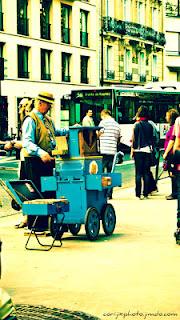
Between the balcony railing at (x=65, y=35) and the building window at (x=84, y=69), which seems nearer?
the balcony railing at (x=65, y=35)

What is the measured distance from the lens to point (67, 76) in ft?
171

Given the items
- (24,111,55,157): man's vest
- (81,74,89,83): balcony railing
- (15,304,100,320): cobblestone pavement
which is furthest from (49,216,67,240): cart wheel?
(81,74,89,83): balcony railing

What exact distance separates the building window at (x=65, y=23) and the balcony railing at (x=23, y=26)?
163 inches

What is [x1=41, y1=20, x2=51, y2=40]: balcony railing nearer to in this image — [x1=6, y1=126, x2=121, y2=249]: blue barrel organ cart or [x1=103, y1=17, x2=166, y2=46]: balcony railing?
[x1=103, y1=17, x2=166, y2=46]: balcony railing

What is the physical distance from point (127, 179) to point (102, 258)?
41.3 ft

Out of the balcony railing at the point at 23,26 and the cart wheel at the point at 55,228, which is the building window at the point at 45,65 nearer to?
the balcony railing at the point at 23,26

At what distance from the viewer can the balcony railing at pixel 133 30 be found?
188 ft

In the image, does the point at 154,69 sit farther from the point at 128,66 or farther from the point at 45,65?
the point at 45,65

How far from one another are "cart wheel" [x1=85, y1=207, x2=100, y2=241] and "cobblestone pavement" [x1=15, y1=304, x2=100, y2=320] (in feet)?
11.1

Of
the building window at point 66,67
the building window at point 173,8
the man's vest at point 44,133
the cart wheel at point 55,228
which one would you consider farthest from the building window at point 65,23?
the cart wheel at point 55,228

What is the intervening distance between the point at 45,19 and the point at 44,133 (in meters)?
40.3

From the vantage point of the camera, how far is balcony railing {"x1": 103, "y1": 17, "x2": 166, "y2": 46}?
57156 mm

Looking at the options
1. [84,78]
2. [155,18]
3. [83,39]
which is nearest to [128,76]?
[84,78]

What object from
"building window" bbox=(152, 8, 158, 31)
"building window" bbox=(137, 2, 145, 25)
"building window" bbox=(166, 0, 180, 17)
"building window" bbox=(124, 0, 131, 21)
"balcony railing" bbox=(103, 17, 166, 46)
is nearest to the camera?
"balcony railing" bbox=(103, 17, 166, 46)
